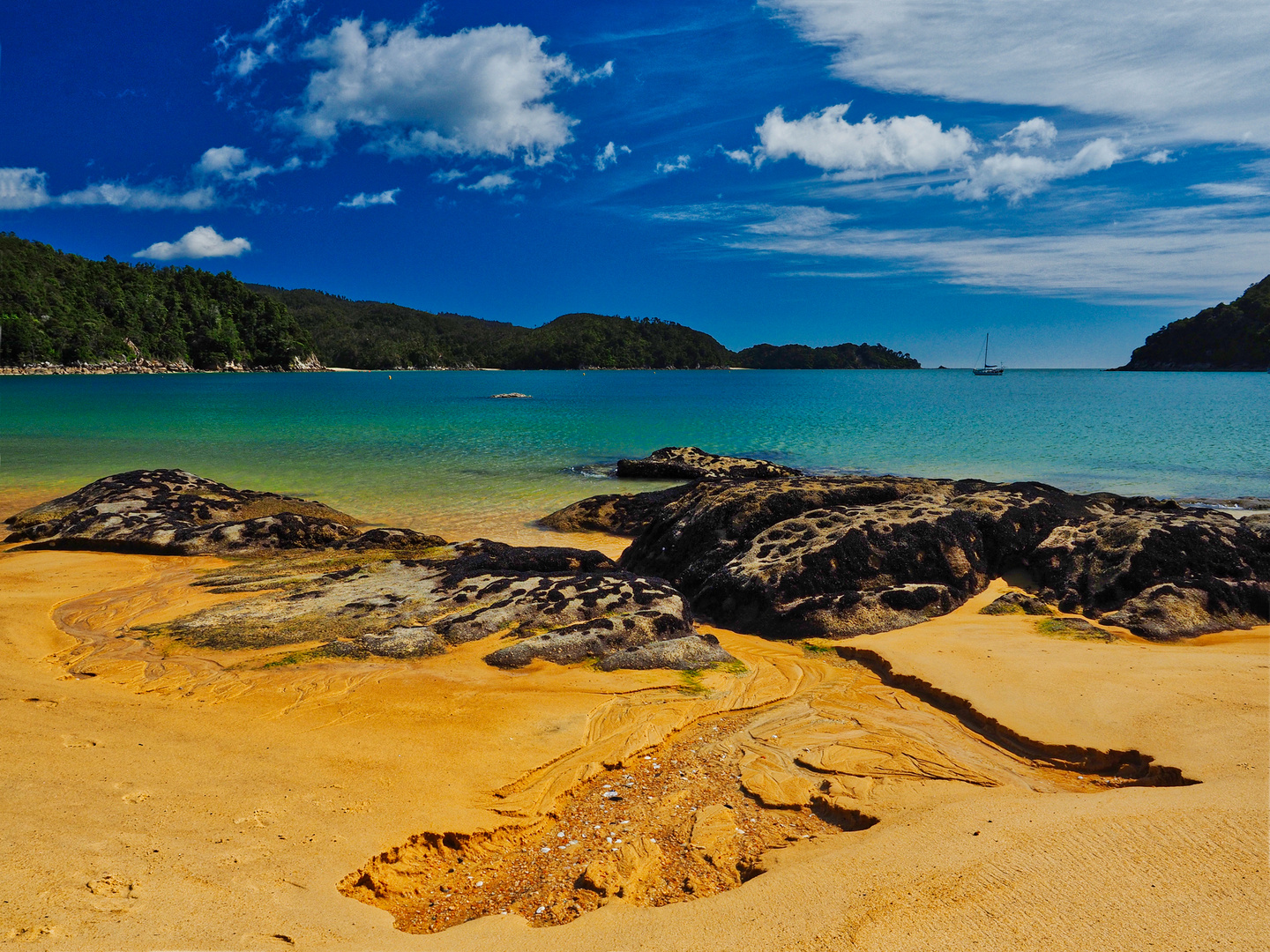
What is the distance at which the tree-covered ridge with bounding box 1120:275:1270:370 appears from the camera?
140m

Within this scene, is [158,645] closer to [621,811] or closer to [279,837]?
[279,837]

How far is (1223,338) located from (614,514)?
196229mm

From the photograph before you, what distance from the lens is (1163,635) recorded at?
6.58m

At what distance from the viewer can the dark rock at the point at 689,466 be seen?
1948cm

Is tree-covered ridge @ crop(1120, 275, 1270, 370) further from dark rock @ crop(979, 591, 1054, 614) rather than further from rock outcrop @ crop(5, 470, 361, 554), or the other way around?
rock outcrop @ crop(5, 470, 361, 554)

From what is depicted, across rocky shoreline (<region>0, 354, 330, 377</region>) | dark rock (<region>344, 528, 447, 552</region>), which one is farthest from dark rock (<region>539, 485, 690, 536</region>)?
rocky shoreline (<region>0, 354, 330, 377</region>)

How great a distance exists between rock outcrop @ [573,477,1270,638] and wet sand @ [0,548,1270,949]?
0.46 metres

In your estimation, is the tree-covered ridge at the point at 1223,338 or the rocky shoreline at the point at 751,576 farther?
the tree-covered ridge at the point at 1223,338

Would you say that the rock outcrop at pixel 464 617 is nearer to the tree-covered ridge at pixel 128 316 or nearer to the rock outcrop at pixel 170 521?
the rock outcrop at pixel 170 521

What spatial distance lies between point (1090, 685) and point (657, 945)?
4414 millimetres

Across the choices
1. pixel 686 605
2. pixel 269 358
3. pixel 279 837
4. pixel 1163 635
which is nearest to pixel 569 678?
pixel 686 605

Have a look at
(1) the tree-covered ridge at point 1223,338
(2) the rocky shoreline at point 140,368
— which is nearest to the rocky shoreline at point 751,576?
(2) the rocky shoreline at point 140,368

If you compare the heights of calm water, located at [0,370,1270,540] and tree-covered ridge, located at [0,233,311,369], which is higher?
tree-covered ridge, located at [0,233,311,369]

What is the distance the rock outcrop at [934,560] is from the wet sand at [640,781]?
46cm
